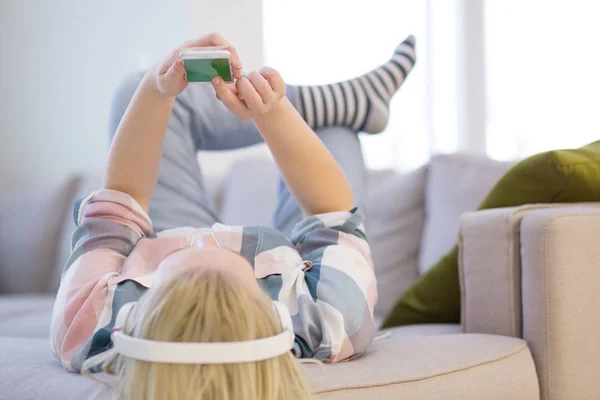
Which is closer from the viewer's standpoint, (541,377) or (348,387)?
(348,387)

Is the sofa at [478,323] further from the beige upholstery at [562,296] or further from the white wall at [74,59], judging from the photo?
the white wall at [74,59]

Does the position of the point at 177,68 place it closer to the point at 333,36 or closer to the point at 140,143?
the point at 140,143

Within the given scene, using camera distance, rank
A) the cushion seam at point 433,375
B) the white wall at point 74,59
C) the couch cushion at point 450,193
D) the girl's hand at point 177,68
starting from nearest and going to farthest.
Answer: the cushion seam at point 433,375 → the girl's hand at point 177,68 → the couch cushion at point 450,193 → the white wall at point 74,59

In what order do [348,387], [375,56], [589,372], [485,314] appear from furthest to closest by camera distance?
[375,56]
[485,314]
[589,372]
[348,387]

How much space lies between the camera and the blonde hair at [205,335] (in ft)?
2.42

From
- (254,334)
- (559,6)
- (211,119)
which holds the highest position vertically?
(559,6)

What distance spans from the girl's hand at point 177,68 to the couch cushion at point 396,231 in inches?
36.6

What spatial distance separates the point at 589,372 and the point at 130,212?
757 mm

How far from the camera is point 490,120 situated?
121 inches

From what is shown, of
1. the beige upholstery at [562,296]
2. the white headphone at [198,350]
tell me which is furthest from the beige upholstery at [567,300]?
the white headphone at [198,350]

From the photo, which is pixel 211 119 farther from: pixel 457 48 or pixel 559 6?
pixel 559 6

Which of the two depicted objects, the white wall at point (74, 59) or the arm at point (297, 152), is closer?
the arm at point (297, 152)

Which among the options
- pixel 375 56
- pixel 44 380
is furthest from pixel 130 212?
pixel 375 56

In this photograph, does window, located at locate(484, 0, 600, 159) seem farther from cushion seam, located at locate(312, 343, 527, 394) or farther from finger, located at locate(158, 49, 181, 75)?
finger, located at locate(158, 49, 181, 75)
